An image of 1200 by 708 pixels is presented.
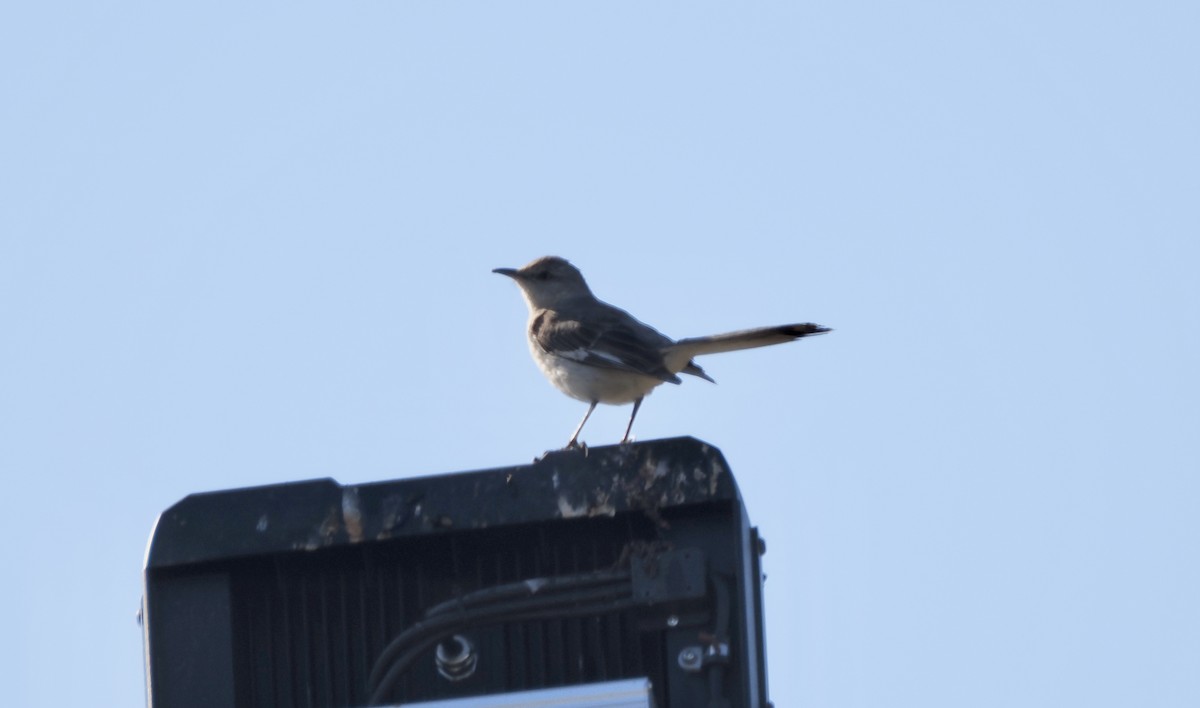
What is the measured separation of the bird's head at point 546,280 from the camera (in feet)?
32.6

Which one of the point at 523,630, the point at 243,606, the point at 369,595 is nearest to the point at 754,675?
the point at 523,630

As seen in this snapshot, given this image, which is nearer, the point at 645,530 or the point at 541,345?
the point at 645,530

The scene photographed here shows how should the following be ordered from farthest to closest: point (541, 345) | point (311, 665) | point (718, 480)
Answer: point (541, 345) → point (311, 665) → point (718, 480)

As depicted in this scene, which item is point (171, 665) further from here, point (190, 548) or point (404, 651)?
point (404, 651)

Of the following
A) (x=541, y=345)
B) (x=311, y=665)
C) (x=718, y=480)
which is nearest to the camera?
(x=718, y=480)

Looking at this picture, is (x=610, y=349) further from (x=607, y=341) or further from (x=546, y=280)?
(x=546, y=280)

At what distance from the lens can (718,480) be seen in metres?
4.11

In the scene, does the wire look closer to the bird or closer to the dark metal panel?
the dark metal panel

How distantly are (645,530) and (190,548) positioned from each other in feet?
3.63

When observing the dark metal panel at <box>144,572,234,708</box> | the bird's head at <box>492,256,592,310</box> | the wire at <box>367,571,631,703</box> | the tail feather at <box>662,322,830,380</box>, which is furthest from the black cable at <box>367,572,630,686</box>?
the bird's head at <box>492,256,592,310</box>

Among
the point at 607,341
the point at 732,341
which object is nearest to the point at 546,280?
the point at 607,341

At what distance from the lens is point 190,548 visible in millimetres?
4328

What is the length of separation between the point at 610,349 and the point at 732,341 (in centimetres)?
79

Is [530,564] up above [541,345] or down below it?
below
